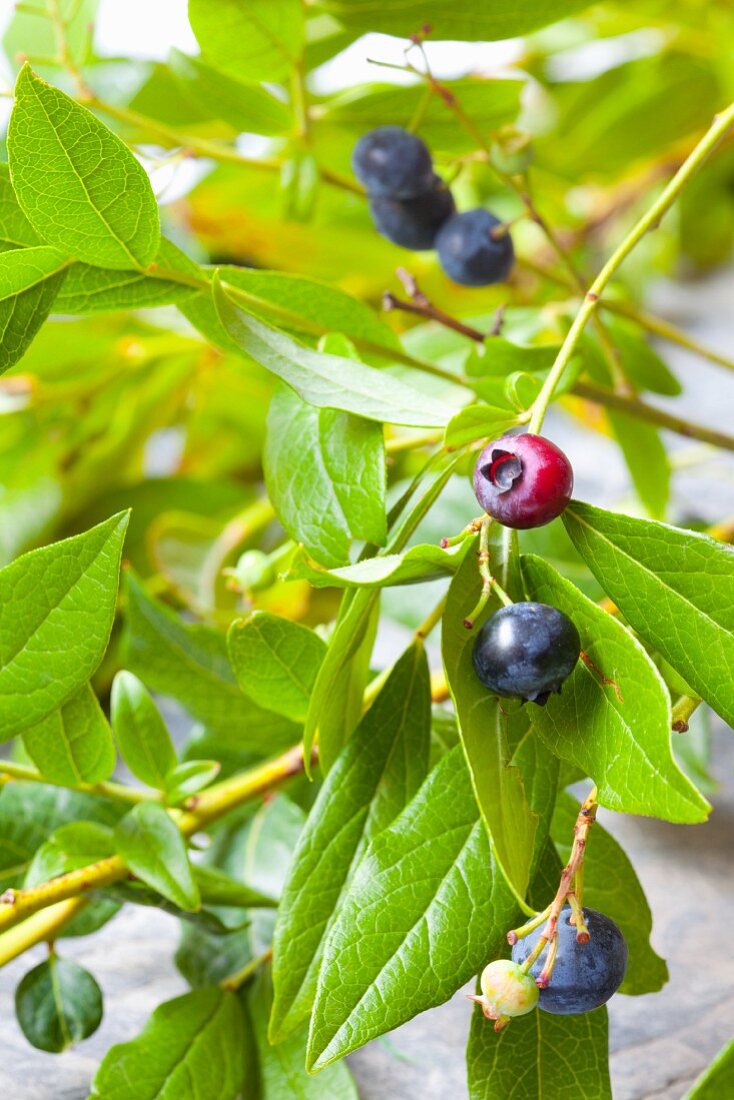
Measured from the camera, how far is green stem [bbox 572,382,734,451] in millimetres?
637

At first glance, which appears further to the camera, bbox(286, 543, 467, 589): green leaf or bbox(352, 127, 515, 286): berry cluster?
bbox(352, 127, 515, 286): berry cluster

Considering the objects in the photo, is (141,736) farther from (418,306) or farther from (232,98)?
(232,98)

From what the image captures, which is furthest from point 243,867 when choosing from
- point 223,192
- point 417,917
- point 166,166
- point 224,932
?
point 223,192

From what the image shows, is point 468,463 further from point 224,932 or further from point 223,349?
point 224,932

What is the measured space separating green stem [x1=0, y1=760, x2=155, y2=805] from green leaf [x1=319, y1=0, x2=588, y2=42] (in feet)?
1.54

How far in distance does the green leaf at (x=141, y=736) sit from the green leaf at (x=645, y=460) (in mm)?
369

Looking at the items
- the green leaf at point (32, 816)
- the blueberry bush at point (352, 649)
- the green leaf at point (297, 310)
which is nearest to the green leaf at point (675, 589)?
the blueberry bush at point (352, 649)

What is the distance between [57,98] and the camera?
415 mm

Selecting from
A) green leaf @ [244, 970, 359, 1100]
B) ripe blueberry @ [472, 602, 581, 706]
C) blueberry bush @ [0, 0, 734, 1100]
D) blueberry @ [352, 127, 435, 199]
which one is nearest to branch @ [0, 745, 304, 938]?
blueberry bush @ [0, 0, 734, 1100]

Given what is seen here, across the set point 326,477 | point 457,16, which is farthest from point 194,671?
point 457,16

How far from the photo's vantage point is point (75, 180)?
0.44 metres

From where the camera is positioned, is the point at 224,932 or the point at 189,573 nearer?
the point at 224,932

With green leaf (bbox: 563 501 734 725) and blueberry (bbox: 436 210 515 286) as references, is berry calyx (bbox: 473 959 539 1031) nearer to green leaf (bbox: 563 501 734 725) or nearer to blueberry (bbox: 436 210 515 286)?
green leaf (bbox: 563 501 734 725)

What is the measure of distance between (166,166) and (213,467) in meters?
0.54
